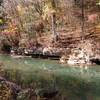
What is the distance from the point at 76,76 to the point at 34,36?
988 inches

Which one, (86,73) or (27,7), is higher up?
(27,7)

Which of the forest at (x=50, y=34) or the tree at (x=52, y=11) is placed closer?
the forest at (x=50, y=34)

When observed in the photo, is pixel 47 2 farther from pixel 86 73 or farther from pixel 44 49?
pixel 86 73

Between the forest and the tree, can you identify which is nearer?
the forest

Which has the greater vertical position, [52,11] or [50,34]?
[52,11]

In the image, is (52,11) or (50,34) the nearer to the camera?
(52,11)

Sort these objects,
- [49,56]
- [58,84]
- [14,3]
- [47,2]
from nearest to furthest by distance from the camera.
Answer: [58,84], [49,56], [47,2], [14,3]

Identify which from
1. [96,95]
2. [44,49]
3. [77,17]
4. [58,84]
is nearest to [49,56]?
[44,49]

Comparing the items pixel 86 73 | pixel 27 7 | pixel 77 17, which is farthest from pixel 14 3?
pixel 86 73

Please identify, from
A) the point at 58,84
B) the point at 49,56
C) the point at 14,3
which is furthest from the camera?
the point at 14,3

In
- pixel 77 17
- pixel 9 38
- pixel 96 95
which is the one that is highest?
pixel 77 17

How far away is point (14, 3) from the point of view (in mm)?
58500

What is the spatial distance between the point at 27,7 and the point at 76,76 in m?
29.8

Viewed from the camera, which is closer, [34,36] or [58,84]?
[58,84]
